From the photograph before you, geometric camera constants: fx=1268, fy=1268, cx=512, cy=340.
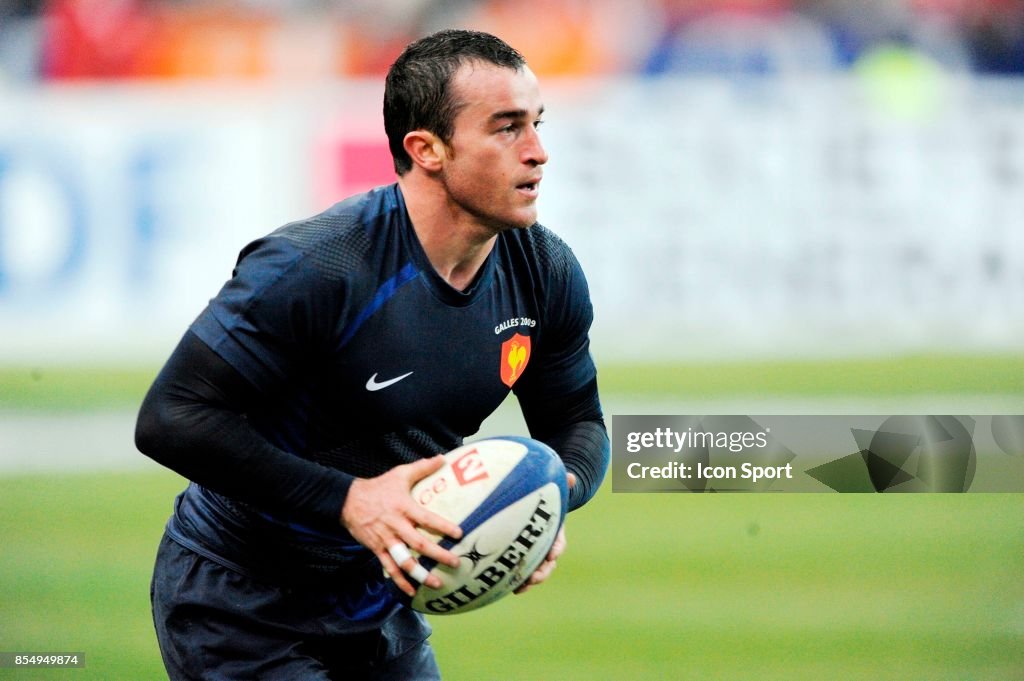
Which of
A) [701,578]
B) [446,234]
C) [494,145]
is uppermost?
[494,145]

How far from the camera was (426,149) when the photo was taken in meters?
2.55

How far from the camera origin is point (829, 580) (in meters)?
5.02

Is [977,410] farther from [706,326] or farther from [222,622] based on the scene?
[222,622]

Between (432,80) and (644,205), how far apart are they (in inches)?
113

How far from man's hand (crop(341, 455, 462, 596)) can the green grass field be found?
263 centimetres

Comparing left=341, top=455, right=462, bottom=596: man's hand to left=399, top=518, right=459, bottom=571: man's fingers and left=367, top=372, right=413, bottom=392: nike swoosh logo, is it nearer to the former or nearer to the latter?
left=399, top=518, right=459, bottom=571: man's fingers

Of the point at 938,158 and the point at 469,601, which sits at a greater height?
the point at 938,158

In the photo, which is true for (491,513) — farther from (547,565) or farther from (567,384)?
(567,384)

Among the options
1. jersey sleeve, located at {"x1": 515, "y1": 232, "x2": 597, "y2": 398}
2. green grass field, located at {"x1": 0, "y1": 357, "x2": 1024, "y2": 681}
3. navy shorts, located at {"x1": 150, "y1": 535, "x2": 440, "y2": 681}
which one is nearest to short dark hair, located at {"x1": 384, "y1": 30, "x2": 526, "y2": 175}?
jersey sleeve, located at {"x1": 515, "y1": 232, "x2": 597, "y2": 398}

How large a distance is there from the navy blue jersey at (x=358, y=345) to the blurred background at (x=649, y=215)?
102 inches

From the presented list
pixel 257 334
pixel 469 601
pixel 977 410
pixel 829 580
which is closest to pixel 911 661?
pixel 829 580

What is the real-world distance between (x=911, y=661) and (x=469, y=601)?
293 cm

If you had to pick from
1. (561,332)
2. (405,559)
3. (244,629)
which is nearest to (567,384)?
(561,332)

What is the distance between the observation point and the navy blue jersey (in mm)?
2293
